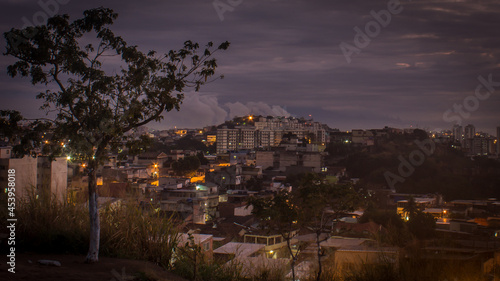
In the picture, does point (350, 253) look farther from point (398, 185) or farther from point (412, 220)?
point (398, 185)

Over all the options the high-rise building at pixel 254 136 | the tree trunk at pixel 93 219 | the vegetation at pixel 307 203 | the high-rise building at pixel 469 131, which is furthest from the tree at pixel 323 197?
the high-rise building at pixel 469 131

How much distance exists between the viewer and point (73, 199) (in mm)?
4863

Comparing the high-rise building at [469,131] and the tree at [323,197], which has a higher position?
the high-rise building at [469,131]

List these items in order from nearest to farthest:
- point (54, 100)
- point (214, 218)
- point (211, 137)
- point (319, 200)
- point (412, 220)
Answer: point (54, 100)
point (319, 200)
point (412, 220)
point (214, 218)
point (211, 137)

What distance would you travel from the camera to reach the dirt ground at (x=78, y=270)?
317 centimetres

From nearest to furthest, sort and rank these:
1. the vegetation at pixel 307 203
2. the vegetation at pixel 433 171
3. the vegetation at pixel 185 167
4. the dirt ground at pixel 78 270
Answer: the dirt ground at pixel 78 270 < the vegetation at pixel 307 203 < the vegetation at pixel 433 171 < the vegetation at pixel 185 167

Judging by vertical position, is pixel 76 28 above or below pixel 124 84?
above

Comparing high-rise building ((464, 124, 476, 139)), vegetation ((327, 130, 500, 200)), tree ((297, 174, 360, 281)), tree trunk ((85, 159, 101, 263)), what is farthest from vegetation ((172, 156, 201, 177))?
high-rise building ((464, 124, 476, 139))

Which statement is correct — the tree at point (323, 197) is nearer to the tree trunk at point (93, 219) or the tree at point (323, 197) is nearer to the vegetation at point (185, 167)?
the tree trunk at point (93, 219)

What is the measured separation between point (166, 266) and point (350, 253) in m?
3.23

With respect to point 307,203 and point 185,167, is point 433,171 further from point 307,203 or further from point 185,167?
point 307,203

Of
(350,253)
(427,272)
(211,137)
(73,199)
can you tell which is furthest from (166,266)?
(211,137)

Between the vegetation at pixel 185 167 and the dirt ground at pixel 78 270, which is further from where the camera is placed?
the vegetation at pixel 185 167

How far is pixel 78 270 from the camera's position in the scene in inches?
135
